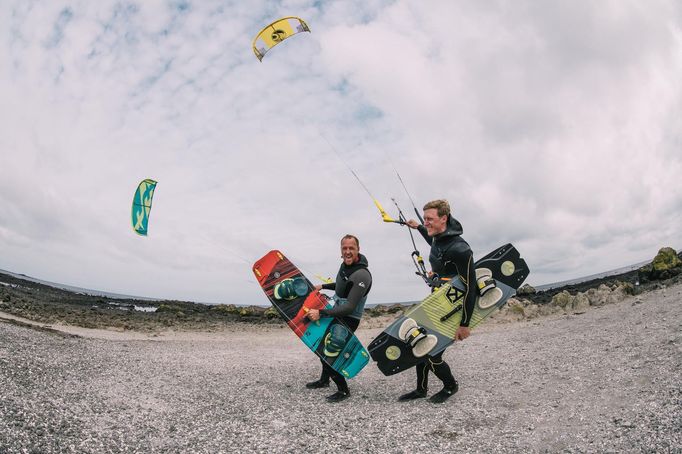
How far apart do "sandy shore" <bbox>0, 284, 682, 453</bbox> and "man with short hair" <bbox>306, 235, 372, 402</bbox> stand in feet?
1.47

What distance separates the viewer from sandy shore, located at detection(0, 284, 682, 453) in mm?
4121

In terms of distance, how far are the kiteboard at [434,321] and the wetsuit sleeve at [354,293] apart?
31.0 inches

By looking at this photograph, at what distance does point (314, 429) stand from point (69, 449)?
2.51m

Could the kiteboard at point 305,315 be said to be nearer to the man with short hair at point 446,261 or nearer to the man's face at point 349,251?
the man with short hair at point 446,261

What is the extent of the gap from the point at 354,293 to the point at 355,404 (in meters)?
1.63

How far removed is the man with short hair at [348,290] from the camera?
577cm

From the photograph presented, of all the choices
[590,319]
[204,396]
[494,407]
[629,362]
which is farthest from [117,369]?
[590,319]

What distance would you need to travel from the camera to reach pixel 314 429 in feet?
15.7

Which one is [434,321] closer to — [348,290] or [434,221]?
[348,290]

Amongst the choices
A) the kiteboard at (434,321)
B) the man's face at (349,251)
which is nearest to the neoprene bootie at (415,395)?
the kiteboard at (434,321)

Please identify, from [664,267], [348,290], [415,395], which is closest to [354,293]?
[348,290]

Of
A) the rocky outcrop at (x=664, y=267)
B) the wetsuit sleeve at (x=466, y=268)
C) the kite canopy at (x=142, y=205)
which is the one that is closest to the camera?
the wetsuit sleeve at (x=466, y=268)

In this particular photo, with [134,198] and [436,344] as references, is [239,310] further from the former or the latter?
[436,344]

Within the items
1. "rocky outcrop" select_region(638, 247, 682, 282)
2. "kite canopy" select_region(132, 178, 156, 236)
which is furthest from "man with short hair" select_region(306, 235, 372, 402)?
"rocky outcrop" select_region(638, 247, 682, 282)
